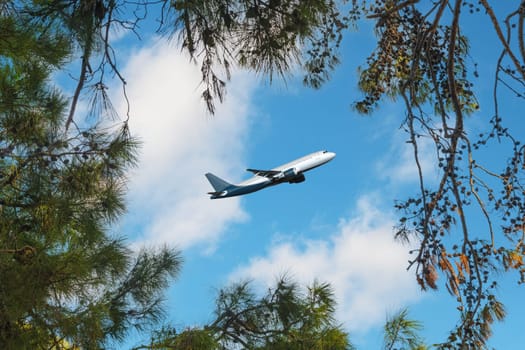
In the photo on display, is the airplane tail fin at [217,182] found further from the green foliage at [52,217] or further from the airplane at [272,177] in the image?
the green foliage at [52,217]

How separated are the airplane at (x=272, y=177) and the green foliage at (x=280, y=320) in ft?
9.97

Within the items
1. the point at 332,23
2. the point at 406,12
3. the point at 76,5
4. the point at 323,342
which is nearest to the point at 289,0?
the point at 332,23

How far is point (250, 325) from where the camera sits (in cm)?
468

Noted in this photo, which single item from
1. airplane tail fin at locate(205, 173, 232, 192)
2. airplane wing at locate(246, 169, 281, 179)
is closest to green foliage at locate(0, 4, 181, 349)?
airplane wing at locate(246, 169, 281, 179)

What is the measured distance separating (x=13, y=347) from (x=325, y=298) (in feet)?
7.09

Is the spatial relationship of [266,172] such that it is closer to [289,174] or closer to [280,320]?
[289,174]

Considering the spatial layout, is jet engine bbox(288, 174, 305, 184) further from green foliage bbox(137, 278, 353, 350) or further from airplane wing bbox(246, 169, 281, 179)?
green foliage bbox(137, 278, 353, 350)

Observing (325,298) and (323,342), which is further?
(325,298)

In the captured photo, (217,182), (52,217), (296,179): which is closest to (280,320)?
(52,217)

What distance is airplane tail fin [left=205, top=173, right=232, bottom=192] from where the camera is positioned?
10.5 metres

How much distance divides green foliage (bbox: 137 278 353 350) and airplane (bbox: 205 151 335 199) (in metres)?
3.04

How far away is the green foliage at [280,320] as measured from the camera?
4.58 m

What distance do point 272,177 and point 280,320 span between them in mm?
3446

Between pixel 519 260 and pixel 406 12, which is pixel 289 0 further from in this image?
pixel 519 260
